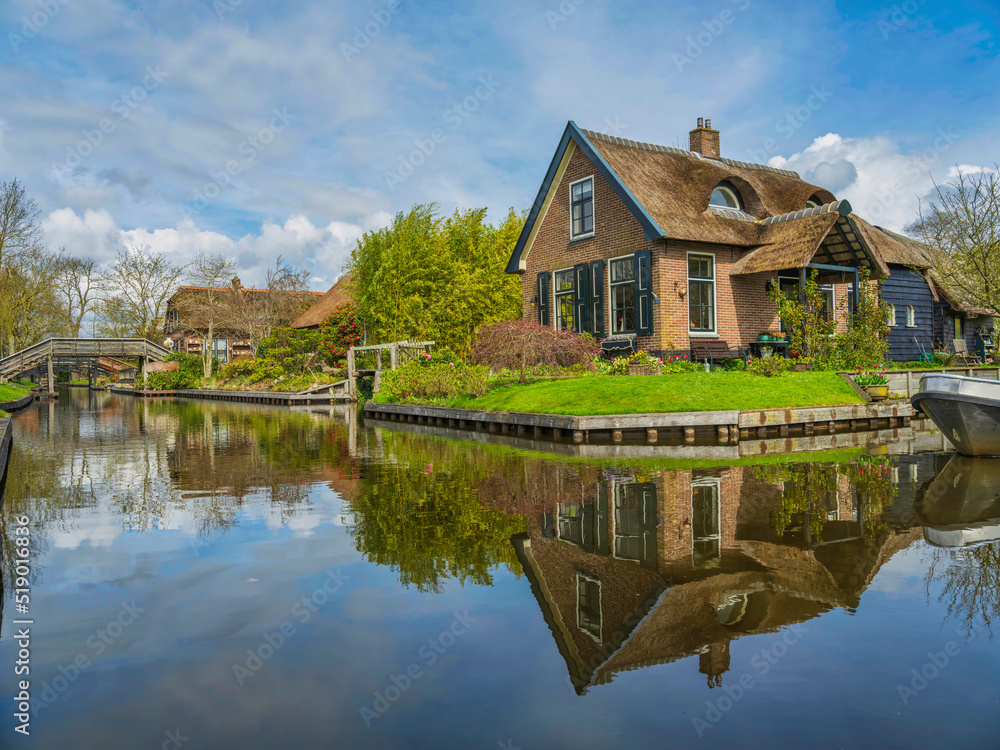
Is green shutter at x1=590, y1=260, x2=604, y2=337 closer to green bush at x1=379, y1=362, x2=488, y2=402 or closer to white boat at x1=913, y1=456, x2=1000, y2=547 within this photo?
green bush at x1=379, y1=362, x2=488, y2=402

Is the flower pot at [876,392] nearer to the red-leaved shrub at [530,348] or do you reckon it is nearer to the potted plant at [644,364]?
the potted plant at [644,364]

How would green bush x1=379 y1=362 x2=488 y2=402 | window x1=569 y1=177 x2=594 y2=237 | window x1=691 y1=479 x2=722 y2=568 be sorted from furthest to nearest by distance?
1. window x1=569 y1=177 x2=594 y2=237
2. green bush x1=379 y1=362 x2=488 y2=402
3. window x1=691 y1=479 x2=722 y2=568

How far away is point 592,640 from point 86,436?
17779 millimetres

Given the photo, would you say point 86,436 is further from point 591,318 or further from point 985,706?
point 985,706

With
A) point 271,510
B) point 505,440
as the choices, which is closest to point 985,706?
point 271,510

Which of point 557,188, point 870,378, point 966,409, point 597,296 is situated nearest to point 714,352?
point 597,296

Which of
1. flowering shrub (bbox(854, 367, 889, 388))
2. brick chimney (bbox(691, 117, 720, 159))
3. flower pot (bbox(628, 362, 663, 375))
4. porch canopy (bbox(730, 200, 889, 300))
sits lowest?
flowering shrub (bbox(854, 367, 889, 388))

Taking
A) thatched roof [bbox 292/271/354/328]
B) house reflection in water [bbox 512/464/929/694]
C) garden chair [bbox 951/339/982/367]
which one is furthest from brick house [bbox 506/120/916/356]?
thatched roof [bbox 292/271/354/328]

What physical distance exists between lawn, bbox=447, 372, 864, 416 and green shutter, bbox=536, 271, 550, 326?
6.35 metres

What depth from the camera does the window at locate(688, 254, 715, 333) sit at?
2095 cm

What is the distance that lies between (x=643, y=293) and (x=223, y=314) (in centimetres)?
3483

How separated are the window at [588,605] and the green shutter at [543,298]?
19.3 meters

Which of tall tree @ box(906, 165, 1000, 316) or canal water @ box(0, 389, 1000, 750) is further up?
tall tree @ box(906, 165, 1000, 316)

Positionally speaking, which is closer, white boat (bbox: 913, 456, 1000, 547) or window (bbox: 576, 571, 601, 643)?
window (bbox: 576, 571, 601, 643)
